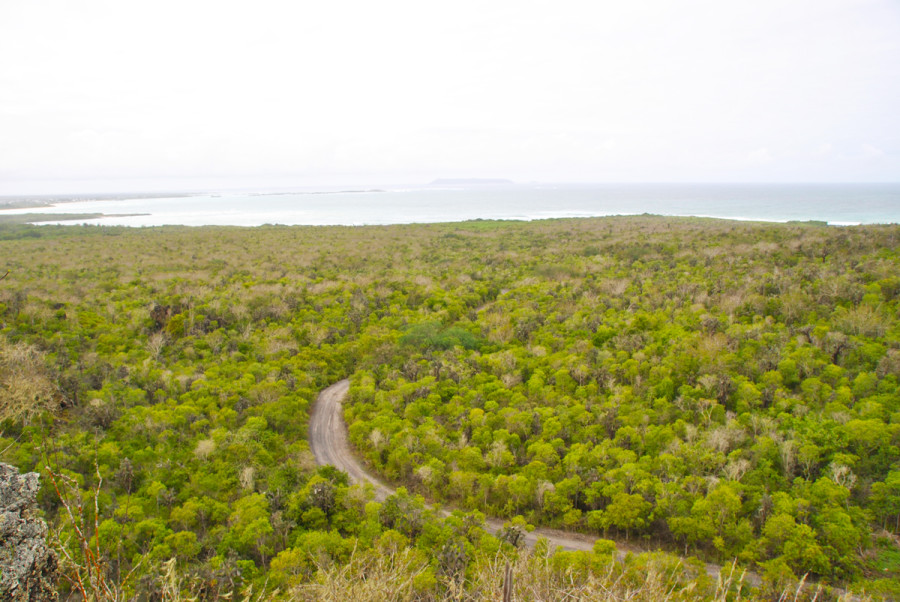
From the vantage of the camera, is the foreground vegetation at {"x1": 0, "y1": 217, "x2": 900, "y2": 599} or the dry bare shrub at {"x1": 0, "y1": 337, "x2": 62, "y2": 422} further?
the dry bare shrub at {"x1": 0, "y1": 337, "x2": 62, "y2": 422}

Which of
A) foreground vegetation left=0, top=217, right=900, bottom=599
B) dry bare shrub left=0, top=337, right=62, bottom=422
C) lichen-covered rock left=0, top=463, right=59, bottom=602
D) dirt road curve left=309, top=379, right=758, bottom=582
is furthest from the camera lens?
dry bare shrub left=0, top=337, right=62, bottom=422

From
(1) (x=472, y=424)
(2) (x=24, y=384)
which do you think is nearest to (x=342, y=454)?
(1) (x=472, y=424)

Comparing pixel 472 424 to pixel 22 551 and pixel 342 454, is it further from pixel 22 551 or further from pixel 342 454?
pixel 22 551

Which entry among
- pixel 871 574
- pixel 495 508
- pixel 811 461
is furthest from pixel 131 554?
pixel 811 461

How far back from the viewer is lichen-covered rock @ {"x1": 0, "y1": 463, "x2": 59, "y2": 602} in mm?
4695

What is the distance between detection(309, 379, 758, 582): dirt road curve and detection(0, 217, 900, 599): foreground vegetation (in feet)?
1.81

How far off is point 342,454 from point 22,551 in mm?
16274

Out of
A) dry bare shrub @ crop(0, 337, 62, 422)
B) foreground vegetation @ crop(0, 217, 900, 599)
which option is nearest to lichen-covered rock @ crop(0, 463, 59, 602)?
foreground vegetation @ crop(0, 217, 900, 599)

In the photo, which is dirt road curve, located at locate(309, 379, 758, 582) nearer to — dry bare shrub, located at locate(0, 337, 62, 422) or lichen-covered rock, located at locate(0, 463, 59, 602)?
dry bare shrub, located at locate(0, 337, 62, 422)

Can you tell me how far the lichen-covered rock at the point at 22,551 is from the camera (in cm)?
470

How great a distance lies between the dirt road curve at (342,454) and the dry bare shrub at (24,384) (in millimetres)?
10024

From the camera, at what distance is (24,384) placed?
62.5ft

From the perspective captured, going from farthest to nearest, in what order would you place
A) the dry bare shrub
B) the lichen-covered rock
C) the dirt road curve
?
the dry bare shrub → the dirt road curve → the lichen-covered rock

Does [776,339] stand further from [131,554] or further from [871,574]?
[131,554]
